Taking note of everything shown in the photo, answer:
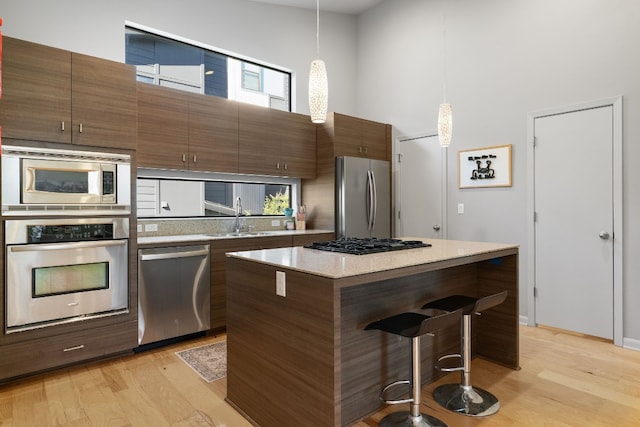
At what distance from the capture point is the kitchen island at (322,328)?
173cm

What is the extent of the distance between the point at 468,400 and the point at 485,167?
105 inches

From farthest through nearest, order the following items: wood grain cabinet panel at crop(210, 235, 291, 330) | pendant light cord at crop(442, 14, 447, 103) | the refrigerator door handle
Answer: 1. the refrigerator door handle
2. pendant light cord at crop(442, 14, 447, 103)
3. wood grain cabinet panel at crop(210, 235, 291, 330)

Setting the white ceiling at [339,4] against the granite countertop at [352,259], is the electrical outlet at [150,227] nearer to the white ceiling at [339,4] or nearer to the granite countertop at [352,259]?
the granite countertop at [352,259]

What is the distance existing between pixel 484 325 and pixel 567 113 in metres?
2.23

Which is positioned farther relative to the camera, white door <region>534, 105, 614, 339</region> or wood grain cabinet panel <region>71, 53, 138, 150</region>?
white door <region>534, 105, 614, 339</region>

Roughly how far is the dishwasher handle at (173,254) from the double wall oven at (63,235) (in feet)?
0.51

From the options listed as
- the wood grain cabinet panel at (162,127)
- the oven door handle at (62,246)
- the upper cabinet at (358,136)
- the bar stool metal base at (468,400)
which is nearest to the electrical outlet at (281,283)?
the bar stool metal base at (468,400)

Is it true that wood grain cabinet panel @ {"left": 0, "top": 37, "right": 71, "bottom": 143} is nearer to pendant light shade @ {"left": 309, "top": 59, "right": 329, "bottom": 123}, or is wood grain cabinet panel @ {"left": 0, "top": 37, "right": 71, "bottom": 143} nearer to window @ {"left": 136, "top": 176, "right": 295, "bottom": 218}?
window @ {"left": 136, "top": 176, "right": 295, "bottom": 218}

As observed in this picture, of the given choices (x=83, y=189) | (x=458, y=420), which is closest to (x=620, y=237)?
(x=458, y=420)

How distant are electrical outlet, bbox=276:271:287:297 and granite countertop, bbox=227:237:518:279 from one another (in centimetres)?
5

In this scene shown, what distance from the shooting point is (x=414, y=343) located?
202 centimetres

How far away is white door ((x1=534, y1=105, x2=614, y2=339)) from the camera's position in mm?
3412

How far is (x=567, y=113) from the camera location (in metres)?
3.62

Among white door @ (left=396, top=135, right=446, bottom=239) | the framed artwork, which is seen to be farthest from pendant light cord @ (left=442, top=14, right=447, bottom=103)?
the framed artwork
